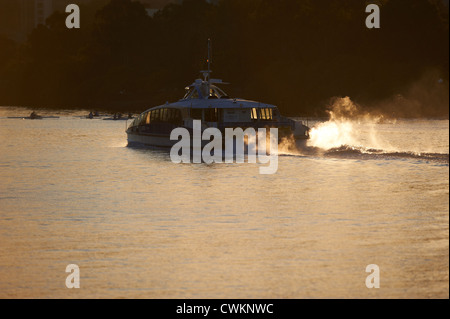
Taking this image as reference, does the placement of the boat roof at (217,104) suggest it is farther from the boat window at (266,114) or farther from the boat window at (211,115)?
the boat window at (266,114)

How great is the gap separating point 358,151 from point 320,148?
5.46 m

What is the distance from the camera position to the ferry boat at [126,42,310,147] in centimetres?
7075

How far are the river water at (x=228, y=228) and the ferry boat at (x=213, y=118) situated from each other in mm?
8649

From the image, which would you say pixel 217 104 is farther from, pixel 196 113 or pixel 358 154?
pixel 358 154

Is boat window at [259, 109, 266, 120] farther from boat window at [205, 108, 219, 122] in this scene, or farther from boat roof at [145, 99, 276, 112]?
boat window at [205, 108, 219, 122]

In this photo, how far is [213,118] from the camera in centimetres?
7344

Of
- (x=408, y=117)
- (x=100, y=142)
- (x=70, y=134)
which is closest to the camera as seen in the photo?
(x=100, y=142)

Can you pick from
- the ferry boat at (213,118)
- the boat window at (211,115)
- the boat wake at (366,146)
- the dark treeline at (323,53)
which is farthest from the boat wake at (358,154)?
the dark treeline at (323,53)

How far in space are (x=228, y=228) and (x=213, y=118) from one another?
40633 mm

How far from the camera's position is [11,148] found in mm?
81875

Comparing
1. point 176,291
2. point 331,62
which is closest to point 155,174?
point 176,291

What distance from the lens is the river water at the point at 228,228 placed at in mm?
24844

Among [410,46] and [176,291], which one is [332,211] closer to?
[176,291]

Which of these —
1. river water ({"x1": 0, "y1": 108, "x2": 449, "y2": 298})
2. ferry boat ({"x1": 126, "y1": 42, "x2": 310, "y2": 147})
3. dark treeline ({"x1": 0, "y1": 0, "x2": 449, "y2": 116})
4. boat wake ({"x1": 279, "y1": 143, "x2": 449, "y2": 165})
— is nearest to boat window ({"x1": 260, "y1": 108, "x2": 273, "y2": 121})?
ferry boat ({"x1": 126, "y1": 42, "x2": 310, "y2": 147})
